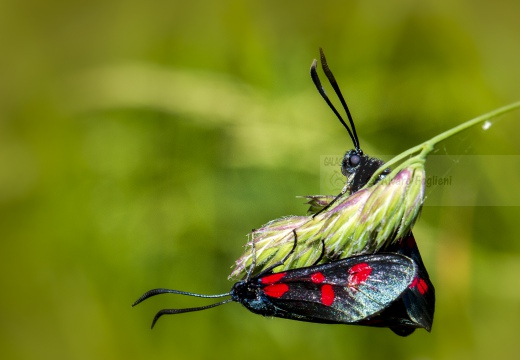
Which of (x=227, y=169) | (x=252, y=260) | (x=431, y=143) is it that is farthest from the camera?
(x=227, y=169)

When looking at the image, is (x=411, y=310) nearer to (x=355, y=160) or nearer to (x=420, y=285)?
(x=420, y=285)

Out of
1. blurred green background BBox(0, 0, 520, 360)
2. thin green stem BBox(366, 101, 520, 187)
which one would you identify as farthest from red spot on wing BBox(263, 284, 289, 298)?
blurred green background BBox(0, 0, 520, 360)

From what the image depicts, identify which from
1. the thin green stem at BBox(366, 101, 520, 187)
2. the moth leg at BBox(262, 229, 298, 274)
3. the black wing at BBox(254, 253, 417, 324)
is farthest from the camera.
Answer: the moth leg at BBox(262, 229, 298, 274)

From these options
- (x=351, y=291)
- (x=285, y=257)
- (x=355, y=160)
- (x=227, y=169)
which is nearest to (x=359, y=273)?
(x=351, y=291)

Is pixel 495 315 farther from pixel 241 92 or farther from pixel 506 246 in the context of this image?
pixel 241 92

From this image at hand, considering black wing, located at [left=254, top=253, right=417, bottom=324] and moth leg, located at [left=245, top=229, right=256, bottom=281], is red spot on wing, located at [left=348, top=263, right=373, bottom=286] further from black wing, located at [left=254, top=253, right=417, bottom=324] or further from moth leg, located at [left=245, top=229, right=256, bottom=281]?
moth leg, located at [left=245, top=229, right=256, bottom=281]

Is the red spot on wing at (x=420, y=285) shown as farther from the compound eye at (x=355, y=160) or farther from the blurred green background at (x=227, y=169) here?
the blurred green background at (x=227, y=169)

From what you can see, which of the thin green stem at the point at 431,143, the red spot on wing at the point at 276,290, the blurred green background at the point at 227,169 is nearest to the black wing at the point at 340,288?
the red spot on wing at the point at 276,290
